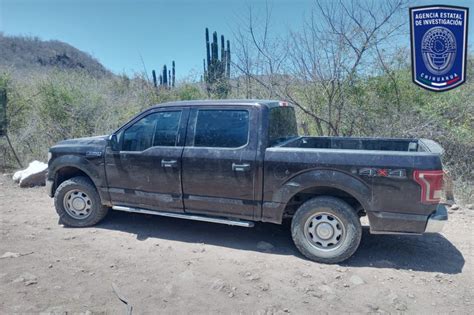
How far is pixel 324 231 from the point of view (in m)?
3.91

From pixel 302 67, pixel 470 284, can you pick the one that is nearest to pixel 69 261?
pixel 470 284

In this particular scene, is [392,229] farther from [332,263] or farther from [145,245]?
[145,245]

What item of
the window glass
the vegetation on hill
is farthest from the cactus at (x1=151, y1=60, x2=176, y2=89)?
the window glass

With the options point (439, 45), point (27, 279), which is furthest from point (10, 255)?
point (439, 45)

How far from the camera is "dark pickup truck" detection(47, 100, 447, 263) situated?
11.9 ft

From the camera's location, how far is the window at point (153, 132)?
4.58 metres

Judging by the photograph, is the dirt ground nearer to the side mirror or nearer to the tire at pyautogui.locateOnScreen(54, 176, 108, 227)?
the tire at pyautogui.locateOnScreen(54, 176, 108, 227)

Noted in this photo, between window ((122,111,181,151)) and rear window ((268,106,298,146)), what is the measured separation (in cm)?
125

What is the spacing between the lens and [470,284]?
3.50 metres

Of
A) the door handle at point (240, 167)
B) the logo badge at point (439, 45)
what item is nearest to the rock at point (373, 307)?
the door handle at point (240, 167)

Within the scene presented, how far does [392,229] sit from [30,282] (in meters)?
3.87

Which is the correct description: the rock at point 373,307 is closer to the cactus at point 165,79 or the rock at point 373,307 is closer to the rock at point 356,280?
the rock at point 356,280

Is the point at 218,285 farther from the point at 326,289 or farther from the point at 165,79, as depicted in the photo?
the point at 165,79

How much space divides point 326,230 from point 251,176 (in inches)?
41.6
